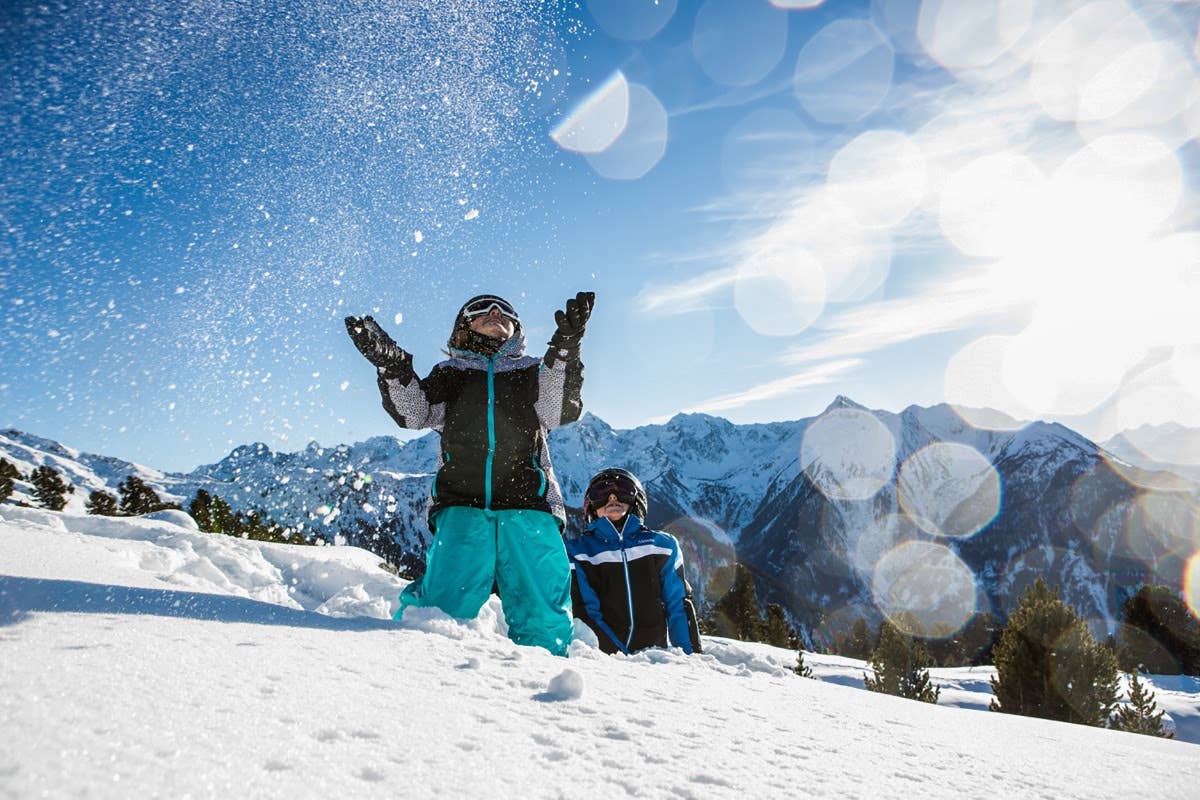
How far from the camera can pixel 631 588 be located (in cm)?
595

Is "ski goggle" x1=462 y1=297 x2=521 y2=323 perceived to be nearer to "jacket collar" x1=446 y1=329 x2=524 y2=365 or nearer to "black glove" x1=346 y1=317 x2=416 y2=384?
"jacket collar" x1=446 y1=329 x2=524 y2=365

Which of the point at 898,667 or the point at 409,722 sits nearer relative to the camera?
the point at 409,722

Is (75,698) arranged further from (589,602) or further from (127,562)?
(589,602)

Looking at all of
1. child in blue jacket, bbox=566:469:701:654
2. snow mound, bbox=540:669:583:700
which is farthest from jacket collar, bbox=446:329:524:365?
snow mound, bbox=540:669:583:700

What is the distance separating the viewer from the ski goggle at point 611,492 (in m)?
6.49

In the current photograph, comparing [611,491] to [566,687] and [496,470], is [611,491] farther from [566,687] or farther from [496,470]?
[566,687]

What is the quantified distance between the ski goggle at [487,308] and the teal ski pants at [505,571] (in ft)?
5.20

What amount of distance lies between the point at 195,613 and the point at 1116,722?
21.0 m

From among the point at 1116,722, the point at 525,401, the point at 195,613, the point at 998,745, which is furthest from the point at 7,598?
the point at 1116,722

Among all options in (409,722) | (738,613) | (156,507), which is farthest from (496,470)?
(156,507)

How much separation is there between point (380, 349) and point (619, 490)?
10.2ft

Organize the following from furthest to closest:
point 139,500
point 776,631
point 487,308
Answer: point 139,500
point 776,631
point 487,308

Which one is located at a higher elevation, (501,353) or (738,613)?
(501,353)

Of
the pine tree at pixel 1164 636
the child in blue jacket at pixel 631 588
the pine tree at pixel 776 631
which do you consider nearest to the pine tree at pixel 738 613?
the pine tree at pixel 776 631
